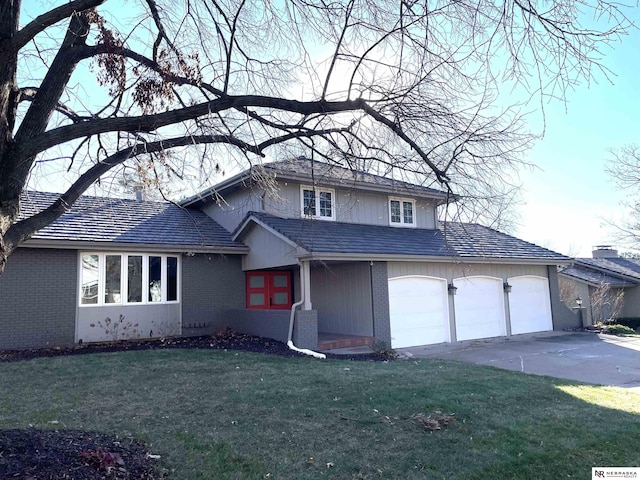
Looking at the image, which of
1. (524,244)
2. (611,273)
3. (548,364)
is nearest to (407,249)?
(548,364)

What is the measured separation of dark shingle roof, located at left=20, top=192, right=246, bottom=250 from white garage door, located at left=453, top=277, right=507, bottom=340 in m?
7.45

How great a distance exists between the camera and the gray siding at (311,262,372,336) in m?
13.7

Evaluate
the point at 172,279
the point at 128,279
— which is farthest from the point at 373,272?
the point at 128,279

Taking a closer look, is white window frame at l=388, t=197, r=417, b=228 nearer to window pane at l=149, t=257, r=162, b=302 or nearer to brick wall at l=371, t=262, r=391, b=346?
brick wall at l=371, t=262, r=391, b=346

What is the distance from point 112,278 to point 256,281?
4.62 metres

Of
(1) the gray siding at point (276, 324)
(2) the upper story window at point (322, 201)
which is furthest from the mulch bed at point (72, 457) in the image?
(2) the upper story window at point (322, 201)

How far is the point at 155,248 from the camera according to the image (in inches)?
541

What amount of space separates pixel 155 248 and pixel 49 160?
25.0ft

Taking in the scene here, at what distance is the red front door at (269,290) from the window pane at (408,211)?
4.94 meters

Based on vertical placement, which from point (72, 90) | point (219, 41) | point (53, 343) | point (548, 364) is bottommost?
point (548, 364)

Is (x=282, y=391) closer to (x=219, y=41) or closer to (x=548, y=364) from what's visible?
(x=219, y=41)

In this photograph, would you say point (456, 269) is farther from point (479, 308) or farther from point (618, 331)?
point (618, 331)

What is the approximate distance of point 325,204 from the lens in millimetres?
15812

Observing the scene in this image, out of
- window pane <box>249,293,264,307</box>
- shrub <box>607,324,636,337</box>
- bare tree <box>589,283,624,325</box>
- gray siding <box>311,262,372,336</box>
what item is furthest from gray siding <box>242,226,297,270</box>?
bare tree <box>589,283,624,325</box>
